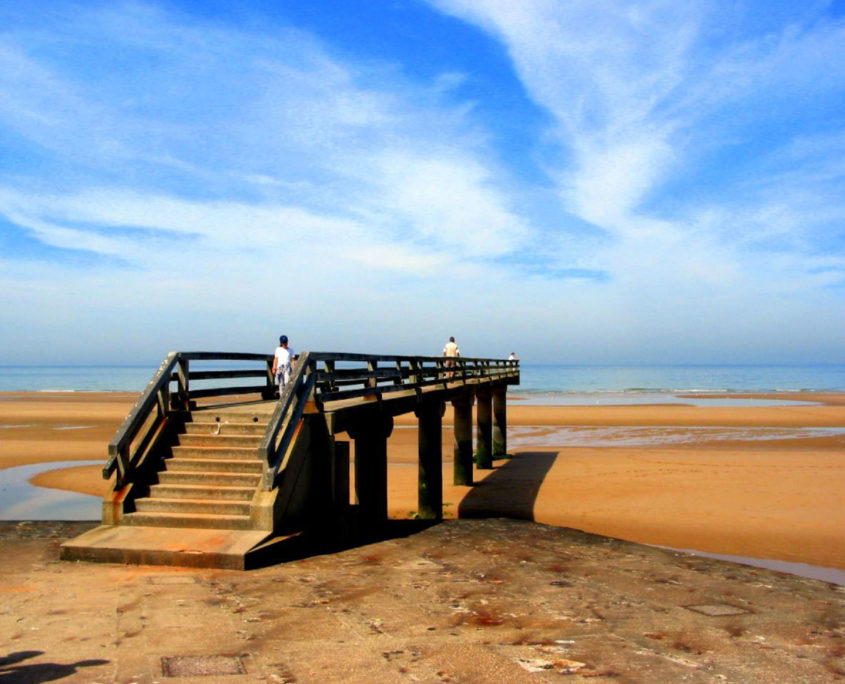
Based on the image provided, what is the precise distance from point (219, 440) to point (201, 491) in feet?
3.80

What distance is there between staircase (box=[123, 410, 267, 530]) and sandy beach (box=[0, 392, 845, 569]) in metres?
6.55

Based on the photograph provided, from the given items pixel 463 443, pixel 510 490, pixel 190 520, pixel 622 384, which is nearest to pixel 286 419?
pixel 190 520

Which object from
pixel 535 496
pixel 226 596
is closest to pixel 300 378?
pixel 226 596

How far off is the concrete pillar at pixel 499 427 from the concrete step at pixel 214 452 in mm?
16490

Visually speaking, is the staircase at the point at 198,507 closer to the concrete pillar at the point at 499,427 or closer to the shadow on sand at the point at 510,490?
the shadow on sand at the point at 510,490

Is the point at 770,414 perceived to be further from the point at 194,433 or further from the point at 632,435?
the point at 194,433

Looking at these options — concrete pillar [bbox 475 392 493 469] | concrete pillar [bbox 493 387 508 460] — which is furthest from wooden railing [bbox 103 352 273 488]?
concrete pillar [bbox 493 387 508 460]

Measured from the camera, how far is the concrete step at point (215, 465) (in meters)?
9.38

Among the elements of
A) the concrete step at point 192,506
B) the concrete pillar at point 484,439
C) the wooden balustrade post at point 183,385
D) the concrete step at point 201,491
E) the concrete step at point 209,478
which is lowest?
the concrete pillar at point 484,439

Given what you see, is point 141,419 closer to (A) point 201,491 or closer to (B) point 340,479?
(A) point 201,491

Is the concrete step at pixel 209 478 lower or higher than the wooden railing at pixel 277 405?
lower

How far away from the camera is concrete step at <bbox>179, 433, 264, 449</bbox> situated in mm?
9945

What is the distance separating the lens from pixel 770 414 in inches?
1699

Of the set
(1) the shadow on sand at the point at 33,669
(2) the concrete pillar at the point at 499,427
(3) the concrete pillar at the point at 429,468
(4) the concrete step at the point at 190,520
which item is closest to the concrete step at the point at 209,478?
(4) the concrete step at the point at 190,520
